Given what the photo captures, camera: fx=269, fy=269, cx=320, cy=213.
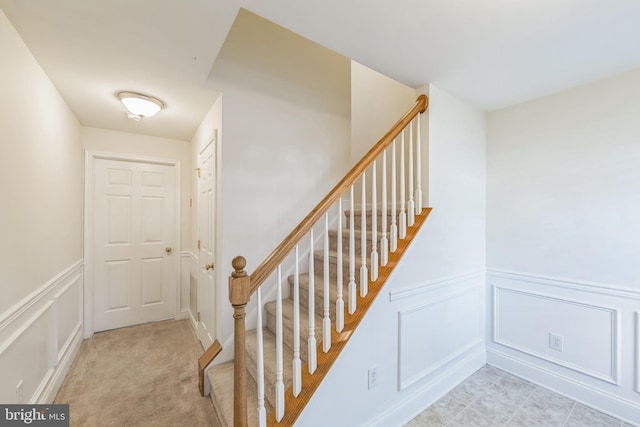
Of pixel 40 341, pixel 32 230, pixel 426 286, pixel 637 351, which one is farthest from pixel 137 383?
pixel 637 351

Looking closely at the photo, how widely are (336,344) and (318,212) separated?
28.7 inches

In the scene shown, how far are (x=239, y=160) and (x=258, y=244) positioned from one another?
26.9 inches

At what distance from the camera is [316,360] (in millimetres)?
1421

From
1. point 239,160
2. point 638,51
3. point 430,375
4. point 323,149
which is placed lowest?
point 430,375

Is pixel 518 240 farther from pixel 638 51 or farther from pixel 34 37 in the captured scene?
pixel 34 37

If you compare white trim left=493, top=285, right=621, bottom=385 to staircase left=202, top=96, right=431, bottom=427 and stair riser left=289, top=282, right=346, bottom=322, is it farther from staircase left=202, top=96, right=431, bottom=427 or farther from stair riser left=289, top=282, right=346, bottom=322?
stair riser left=289, top=282, right=346, bottom=322

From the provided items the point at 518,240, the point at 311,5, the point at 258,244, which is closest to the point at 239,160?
the point at 258,244

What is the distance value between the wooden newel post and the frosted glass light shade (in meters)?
1.74

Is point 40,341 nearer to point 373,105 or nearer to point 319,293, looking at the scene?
point 319,293

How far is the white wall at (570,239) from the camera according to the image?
1823mm

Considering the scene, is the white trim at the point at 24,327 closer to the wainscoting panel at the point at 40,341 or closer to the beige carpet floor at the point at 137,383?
the wainscoting panel at the point at 40,341

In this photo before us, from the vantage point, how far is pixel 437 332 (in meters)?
2.03

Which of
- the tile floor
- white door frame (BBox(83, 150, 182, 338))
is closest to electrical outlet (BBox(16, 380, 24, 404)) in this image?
white door frame (BBox(83, 150, 182, 338))

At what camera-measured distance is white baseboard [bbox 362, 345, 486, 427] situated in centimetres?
171
